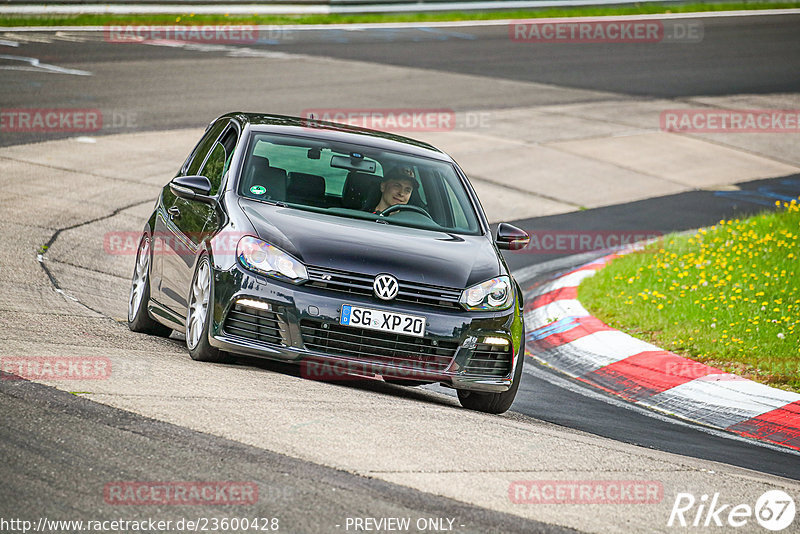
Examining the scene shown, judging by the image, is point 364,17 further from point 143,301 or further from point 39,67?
point 143,301

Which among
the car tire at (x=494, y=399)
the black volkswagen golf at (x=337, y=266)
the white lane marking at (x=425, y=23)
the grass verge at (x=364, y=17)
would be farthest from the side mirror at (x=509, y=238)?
the grass verge at (x=364, y=17)

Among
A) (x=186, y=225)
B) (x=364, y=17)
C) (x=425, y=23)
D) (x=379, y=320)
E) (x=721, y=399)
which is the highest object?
(x=364, y=17)

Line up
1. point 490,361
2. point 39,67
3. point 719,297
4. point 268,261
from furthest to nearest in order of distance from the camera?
point 39,67 < point 719,297 < point 490,361 < point 268,261

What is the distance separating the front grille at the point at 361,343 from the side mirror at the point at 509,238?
140cm

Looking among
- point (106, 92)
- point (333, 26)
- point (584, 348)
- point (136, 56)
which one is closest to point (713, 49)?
point (333, 26)

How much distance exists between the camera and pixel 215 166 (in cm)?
831

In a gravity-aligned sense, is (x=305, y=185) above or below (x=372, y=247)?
above

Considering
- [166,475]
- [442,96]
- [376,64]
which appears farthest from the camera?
[376,64]

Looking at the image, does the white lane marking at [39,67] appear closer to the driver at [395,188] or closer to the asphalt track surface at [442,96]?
→ the asphalt track surface at [442,96]

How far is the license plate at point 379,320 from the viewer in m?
6.73

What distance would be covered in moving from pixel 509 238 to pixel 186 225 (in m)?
2.20

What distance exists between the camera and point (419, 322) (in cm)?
681

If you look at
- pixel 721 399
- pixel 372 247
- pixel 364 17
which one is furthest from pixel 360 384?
pixel 364 17

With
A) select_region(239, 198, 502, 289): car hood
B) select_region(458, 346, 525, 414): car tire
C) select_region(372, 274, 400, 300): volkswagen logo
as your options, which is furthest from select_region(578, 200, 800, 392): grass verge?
select_region(372, 274, 400, 300): volkswagen logo
